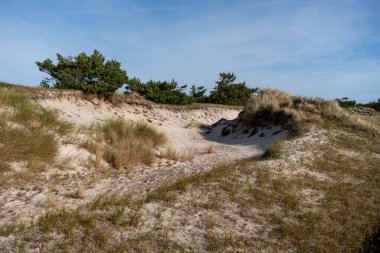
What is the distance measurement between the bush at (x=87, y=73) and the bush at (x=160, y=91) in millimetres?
2142

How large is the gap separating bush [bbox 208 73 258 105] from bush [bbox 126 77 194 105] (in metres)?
6.17

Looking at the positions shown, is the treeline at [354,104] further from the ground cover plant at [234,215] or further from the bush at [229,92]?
the ground cover plant at [234,215]

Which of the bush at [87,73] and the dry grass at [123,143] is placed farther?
the bush at [87,73]

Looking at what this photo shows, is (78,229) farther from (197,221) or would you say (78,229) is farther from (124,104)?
(124,104)

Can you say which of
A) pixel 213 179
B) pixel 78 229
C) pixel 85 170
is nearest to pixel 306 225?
pixel 213 179

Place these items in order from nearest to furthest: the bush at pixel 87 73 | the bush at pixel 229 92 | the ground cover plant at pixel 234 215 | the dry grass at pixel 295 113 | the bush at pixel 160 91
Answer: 1. the ground cover plant at pixel 234 215
2. the dry grass at pixel 295 113
3. the bush at pixel 87 73
4. the bush at pixel 160 91
5. the bush at pixel 229 92

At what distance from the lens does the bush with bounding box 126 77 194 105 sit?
2275 cm

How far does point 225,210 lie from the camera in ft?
20.3

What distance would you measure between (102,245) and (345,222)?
4.30 metres

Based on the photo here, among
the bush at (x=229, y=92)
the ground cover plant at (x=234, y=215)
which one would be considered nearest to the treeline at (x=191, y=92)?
the bush at (x=229, y=92)

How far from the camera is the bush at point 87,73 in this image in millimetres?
18602

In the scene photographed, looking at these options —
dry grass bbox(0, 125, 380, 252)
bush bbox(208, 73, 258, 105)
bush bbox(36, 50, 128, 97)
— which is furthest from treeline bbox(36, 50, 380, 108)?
dry grass bbox(0, 125, 380, 252)

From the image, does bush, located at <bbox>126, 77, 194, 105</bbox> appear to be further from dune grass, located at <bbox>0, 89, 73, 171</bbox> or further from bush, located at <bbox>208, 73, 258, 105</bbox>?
dune grass, located at <bbox>0, 89, 73, 171</bbox>

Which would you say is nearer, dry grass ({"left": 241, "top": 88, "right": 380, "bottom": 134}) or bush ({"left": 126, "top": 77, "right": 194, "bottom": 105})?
dry grass ({"left": 241, "top": 88, "right": 380, "bottom": 134})
